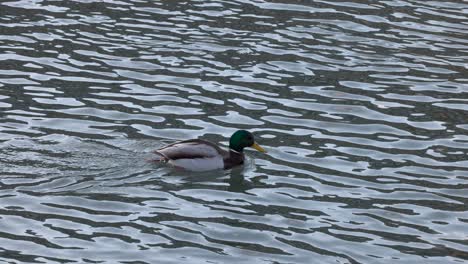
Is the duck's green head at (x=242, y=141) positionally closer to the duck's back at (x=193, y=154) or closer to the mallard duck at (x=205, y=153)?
the mallard duck at (x=205, y=153)

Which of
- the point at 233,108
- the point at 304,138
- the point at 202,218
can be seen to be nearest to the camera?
the point at 202,218

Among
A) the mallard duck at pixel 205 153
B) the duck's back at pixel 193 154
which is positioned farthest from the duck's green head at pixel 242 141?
the duck's back at pixel 193 154

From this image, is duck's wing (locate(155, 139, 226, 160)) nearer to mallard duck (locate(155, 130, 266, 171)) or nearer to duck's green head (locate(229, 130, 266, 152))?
mallard duck (locate(155, 130, 266, 171))

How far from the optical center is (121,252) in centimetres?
1470

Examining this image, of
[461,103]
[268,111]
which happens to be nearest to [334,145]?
[268,111]

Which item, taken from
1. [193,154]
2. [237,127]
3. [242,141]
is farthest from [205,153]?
[237,127]

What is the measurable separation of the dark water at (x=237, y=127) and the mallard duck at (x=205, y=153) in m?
0.21

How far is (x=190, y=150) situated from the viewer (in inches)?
706

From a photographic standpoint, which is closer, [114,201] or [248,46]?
[114,201]

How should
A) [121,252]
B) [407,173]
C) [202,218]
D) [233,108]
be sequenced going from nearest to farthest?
[121,252], [202,218], [407,173], [233,108]

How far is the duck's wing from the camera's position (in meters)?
18.0

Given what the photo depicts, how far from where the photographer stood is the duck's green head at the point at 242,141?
18609 millimetres

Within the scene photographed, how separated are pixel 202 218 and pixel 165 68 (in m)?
6.67

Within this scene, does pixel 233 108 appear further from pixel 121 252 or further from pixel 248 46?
pixel 121 252
